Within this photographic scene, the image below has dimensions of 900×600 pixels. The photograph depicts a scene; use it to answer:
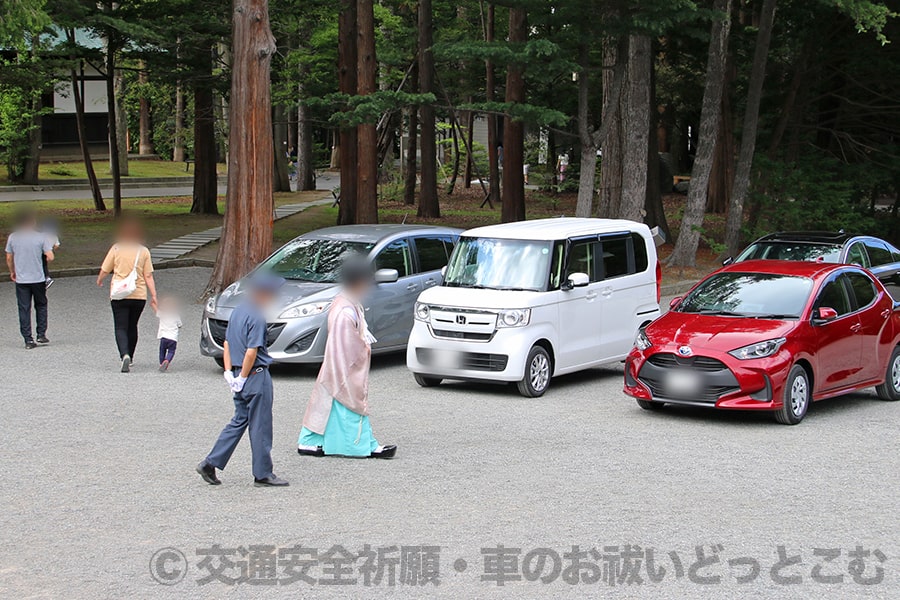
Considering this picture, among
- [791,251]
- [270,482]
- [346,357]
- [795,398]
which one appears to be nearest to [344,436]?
[346,357]

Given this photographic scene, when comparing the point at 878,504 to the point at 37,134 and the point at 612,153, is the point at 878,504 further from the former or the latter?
the point at 37,134

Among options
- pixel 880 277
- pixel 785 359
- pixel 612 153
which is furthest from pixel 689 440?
pixel 612 153

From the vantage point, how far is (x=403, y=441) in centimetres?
1025

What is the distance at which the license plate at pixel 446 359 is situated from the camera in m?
12.8

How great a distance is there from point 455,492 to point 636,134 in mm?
17753

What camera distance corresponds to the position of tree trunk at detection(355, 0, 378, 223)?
27047 mm

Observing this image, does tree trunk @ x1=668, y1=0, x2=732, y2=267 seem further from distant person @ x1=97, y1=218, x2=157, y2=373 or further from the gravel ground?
distant person @ x1=97, y1=218, x2=157, y2=373

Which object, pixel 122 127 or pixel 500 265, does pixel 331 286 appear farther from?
pixel 122 127

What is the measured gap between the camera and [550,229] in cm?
1369

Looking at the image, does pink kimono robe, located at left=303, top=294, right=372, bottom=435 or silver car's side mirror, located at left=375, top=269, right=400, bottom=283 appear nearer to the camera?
pink kimono robe, located at left=303, top=294, right=372, bottom=435

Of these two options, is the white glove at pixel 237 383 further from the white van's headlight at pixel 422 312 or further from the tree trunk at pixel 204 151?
the tree trunk at pixel 204 151

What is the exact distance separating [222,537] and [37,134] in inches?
1715

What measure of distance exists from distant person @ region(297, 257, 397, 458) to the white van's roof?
4.58 meters

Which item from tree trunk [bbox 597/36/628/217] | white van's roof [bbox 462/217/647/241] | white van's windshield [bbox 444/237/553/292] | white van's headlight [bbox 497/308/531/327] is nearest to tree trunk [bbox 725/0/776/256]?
tree trunk [bbox 597/36/628/217]
